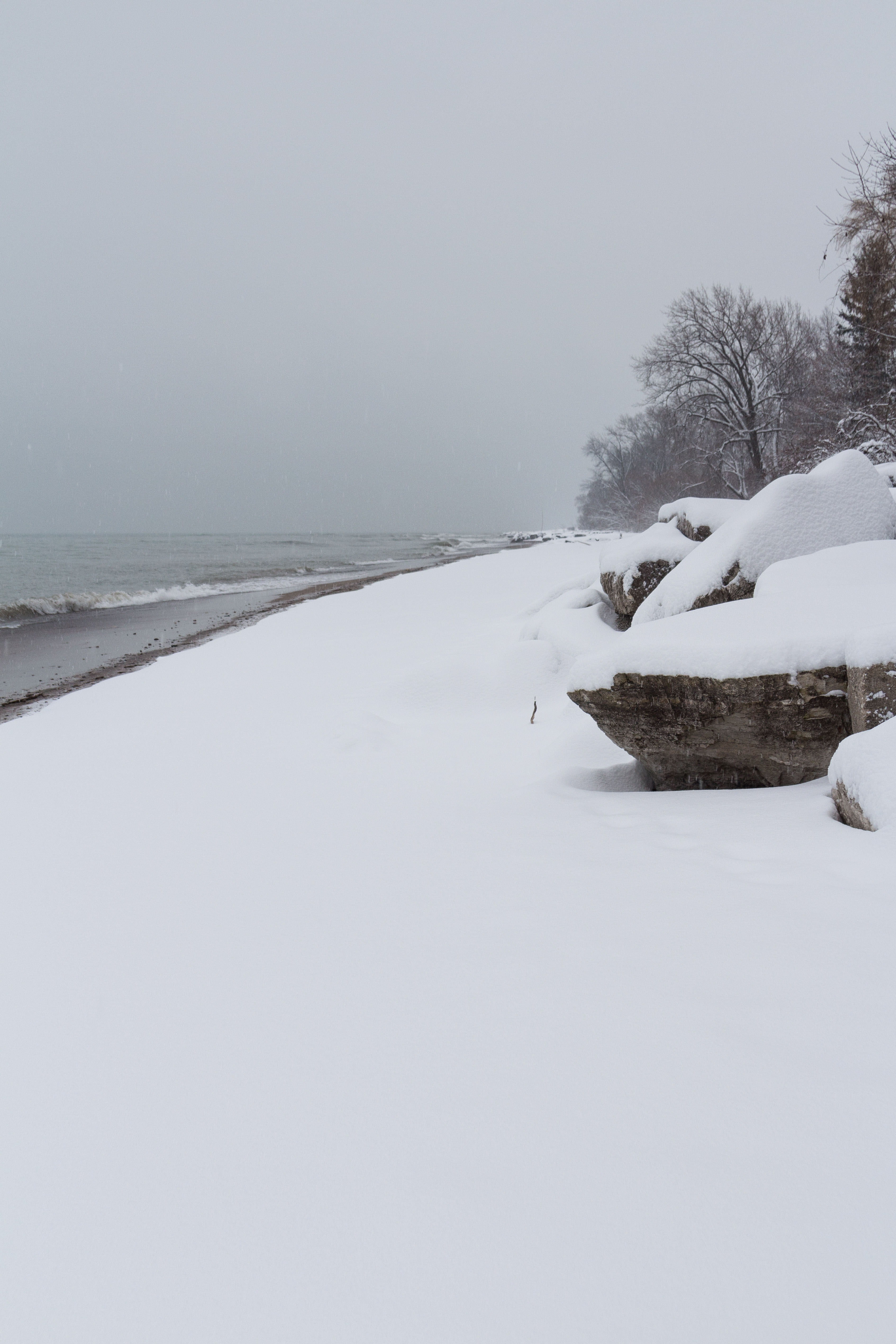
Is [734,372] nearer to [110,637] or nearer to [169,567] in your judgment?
[110,637]

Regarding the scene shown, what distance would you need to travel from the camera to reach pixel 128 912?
2354mm

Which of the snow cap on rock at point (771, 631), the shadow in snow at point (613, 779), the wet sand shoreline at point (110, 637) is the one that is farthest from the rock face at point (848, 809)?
the wet sand shoreline at point (110, 637)

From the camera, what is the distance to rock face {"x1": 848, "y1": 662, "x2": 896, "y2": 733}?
261cm

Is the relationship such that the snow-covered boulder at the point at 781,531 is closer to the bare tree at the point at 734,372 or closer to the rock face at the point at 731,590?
the rock face at the point at 731,590

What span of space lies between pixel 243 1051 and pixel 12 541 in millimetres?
108324

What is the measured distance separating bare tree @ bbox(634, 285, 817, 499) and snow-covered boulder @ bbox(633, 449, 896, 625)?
15.0m

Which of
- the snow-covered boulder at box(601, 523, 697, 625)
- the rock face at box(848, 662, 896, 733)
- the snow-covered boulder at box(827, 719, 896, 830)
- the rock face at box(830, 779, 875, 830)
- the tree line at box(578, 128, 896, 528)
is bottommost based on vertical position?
the rock face at box(830, 779, 875, 830)

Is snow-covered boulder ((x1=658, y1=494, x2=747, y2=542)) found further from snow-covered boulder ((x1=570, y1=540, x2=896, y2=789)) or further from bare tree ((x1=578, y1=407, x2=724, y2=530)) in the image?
bare tree ((x1=578, y1=407, x2=724, y2=530))

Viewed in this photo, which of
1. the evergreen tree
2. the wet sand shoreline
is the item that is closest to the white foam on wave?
the wet sand shoreline

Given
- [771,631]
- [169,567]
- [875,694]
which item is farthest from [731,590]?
[169,567]

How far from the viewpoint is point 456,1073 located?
4.77ft

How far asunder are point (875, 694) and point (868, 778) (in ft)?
1.60

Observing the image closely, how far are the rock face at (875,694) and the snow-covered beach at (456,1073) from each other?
0.37 meters

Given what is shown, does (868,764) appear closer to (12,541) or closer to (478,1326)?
(478,1326)
